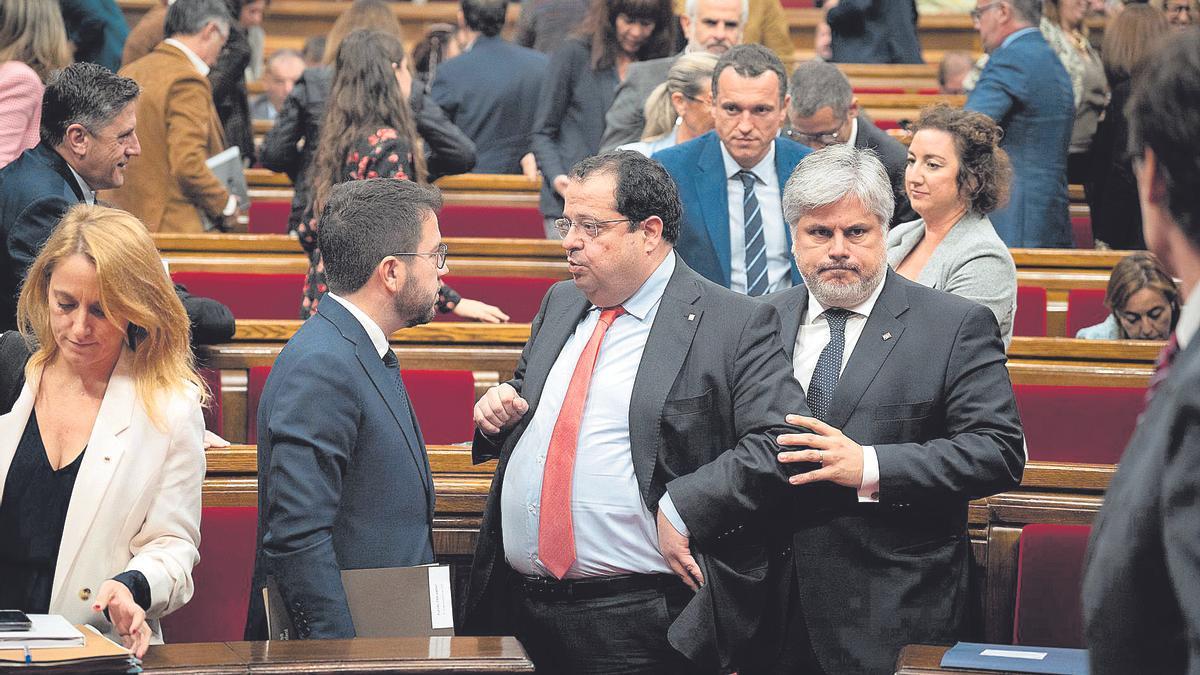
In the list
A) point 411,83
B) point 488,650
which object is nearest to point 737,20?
point 411,83

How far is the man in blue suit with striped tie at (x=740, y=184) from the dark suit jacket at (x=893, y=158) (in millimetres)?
364

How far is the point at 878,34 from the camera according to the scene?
775 cm

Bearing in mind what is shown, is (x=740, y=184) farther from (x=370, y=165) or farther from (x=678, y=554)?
(x=678, y=554)

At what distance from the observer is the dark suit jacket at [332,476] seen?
2365 millimetres

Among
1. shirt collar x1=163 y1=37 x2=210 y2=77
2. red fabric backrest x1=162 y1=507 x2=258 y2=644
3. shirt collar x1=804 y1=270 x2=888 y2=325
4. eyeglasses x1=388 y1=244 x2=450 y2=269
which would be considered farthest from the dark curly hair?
shirt collar x1=163 y1=37 x2=210 y2=77

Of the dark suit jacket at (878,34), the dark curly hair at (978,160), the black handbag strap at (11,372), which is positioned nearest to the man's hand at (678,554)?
the black handbag strap at (11,372)

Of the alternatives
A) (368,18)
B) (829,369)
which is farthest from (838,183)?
(368,18)

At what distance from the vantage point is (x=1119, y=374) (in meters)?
3.82

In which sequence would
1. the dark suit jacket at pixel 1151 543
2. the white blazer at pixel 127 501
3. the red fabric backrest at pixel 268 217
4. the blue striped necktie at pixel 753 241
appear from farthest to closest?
the red fabric backrest at pixel 268 217 < the blue striped necktie at pixel 753 241 < the white blazer at pixel 127 501 < the dark suit jacket at pixel 1151 543

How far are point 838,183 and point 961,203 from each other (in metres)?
0.70

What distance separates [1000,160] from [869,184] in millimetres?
734

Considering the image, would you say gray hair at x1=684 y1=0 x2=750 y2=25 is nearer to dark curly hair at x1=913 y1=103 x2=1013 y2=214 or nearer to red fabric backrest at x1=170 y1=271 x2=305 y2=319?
Answer: red fabric backrest at x1=170 y1=271 x2=305 y2=319

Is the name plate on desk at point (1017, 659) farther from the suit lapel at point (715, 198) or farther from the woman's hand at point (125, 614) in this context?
the suit lapel at point (715, 198)

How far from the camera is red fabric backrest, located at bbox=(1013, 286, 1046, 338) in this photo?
4.75 m
